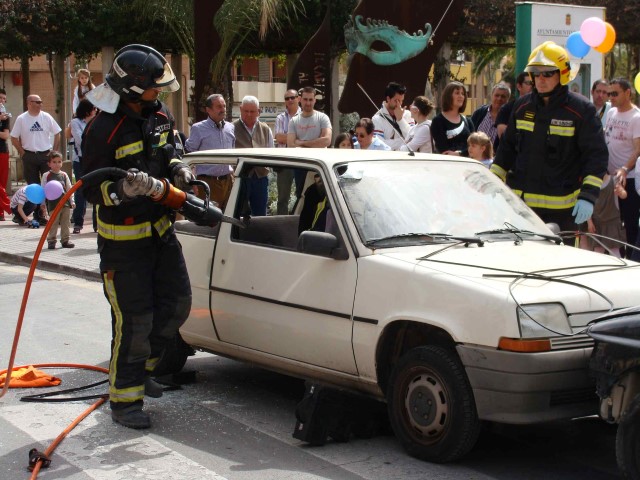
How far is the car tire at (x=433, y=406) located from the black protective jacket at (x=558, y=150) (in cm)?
283

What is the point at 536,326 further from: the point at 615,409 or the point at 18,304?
the point at 18,304

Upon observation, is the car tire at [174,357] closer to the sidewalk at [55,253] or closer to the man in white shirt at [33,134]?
the sidewalk at [55,253]

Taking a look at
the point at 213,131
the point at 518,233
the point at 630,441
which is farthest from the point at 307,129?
the point at 630,441

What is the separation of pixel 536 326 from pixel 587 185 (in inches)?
116

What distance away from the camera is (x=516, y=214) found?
20.3 feet

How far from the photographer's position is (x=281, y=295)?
5.98 metres

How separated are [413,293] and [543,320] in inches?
27.5

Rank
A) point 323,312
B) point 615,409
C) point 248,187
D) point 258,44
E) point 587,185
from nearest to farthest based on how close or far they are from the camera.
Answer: point 615,409 < point 323,312 < point 248,187 < point 587,185 < point 258,44

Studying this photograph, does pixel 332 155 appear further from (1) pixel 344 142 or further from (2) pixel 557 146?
(1) pixel 344 142

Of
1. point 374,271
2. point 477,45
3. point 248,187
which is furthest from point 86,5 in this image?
point 374,271

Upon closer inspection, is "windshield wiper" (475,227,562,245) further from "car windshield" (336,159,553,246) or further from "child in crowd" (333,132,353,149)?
"child in crowd" (333,132,353,149)

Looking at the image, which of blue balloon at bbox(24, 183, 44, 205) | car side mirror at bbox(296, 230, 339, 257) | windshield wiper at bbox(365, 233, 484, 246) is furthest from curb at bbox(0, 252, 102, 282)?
windshield wiper at bbox(365, 233, 484, 246)

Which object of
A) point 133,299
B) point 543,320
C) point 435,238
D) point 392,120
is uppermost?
point 392,120

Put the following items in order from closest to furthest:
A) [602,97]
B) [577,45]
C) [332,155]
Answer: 1. [332,155]
2. [602,97]
3. [577,45]
